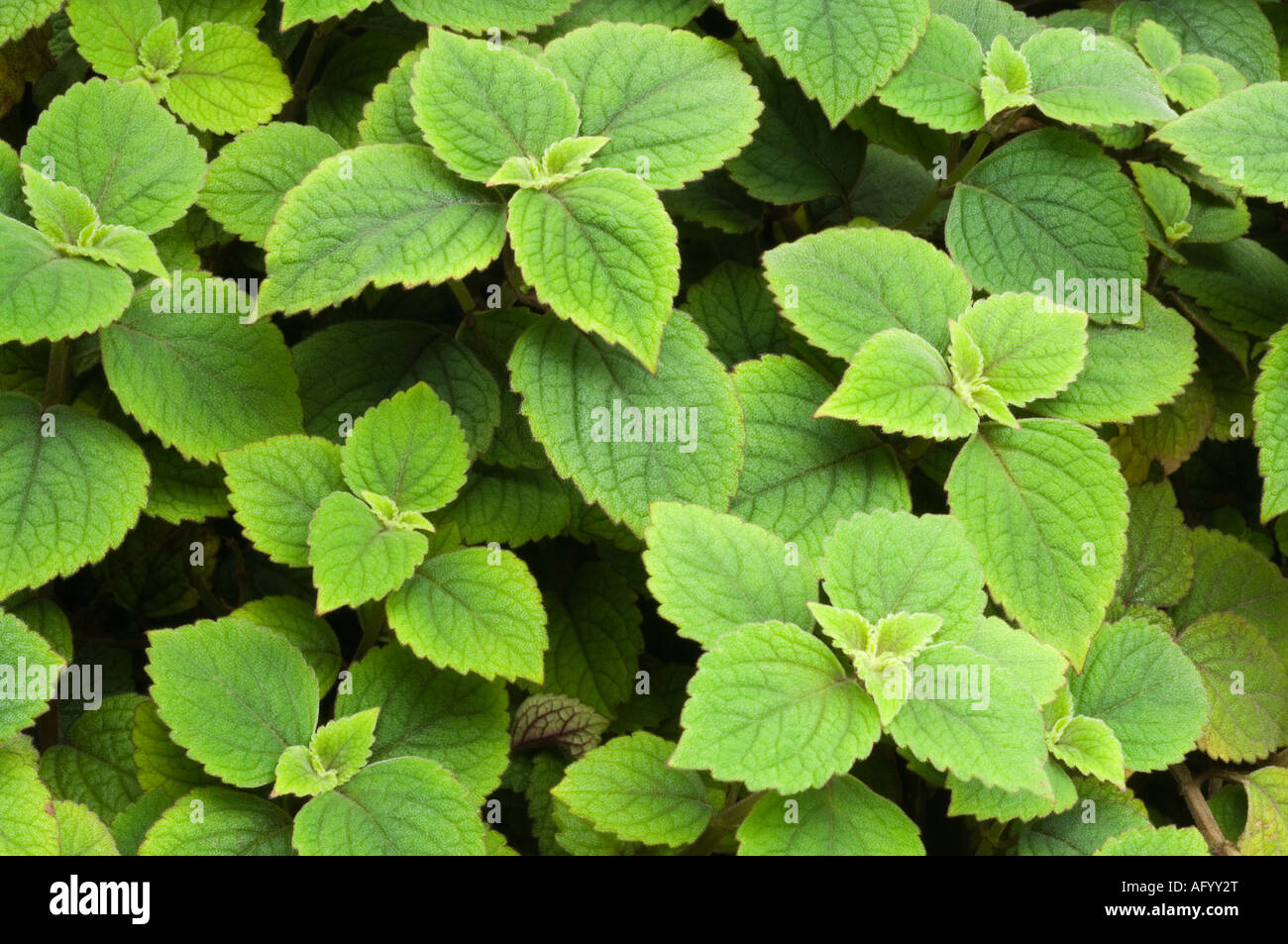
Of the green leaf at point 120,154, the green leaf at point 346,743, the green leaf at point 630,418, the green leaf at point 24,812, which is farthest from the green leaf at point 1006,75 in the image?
the green leaf at point 24,812

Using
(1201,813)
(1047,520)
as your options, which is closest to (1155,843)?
(1201,813)

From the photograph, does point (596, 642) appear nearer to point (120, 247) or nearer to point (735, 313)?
point (735, 313)

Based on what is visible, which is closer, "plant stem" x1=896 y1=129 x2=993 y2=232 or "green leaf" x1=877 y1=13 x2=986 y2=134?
"green leaf" x1=877 y1=13 x2=986 y2=134

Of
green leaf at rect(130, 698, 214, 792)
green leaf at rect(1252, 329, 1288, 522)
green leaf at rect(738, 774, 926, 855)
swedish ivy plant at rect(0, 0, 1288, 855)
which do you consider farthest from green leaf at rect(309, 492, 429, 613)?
green leaf at rect(1252, 329, 1288, 522)

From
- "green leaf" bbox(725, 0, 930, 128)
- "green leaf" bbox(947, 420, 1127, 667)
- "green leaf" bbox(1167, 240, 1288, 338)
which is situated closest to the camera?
"green leaf" bbox(947, 420, 1127, 667)

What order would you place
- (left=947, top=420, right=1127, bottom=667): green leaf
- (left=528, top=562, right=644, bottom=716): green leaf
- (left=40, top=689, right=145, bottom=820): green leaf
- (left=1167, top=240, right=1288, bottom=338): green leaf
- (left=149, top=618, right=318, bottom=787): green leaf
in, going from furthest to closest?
1. (left=1167, top=240, right=1288, bottom=338): green leaf
2. (left=528, top=562, right=644, bottom=716): green leaf
3. (left=40, top=689, right=145, bottom=820): green leaf
4. (left=947, top=420, right=1127, bottom=667): green leaf
5. (left=149, top=618, right=318, bottom=787): green leaf

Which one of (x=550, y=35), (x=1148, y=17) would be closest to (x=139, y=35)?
(x=550, y=35)

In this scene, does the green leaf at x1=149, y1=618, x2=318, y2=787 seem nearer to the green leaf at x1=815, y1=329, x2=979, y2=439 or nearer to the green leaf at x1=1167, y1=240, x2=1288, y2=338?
the green leaf at x1=815, y1=329, x2=979, y2=439

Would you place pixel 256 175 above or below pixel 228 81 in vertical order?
below
